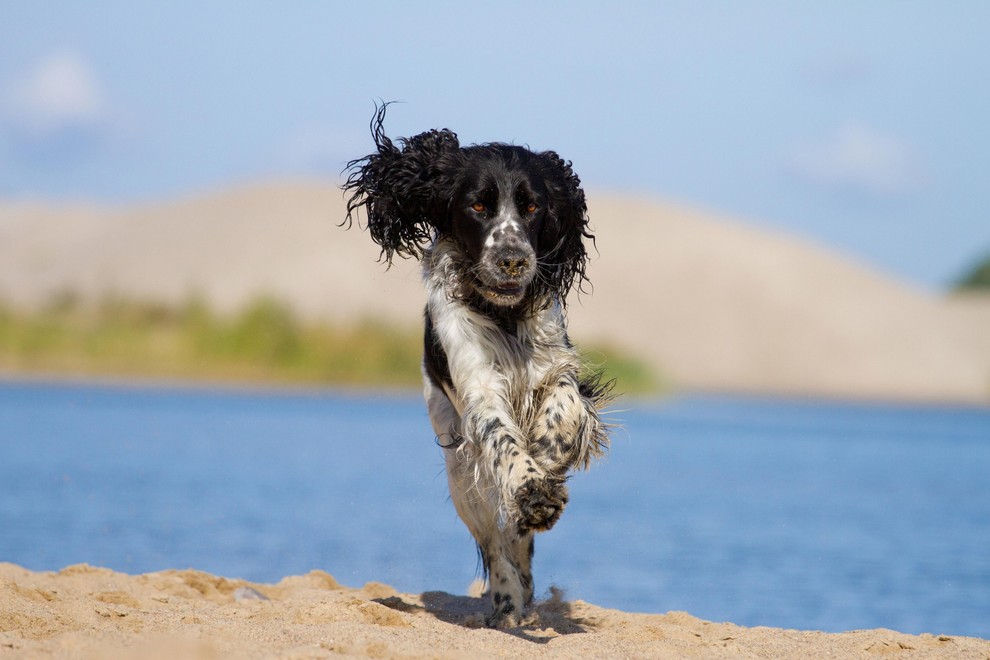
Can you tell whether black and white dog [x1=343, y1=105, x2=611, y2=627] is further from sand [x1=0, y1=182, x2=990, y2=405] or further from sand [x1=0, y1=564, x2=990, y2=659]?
sand [x1=0, y1=182, x2=990, y2=405]

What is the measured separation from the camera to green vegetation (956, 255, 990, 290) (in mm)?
93644

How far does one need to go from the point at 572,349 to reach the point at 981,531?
355 inches

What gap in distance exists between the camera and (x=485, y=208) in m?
6.73

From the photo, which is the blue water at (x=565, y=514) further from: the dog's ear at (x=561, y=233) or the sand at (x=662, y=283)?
the sand at (x=662, y=283)

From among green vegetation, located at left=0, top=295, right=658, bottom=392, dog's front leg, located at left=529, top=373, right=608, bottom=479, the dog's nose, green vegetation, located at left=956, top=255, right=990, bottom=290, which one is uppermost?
green vegetation, located at left=956, top=255, right=990, bottom=290

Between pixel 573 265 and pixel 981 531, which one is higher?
pixel 981 531

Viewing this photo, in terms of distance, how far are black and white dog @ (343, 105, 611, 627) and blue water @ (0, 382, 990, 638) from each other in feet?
2.77

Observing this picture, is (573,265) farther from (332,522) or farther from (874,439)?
(874,439)

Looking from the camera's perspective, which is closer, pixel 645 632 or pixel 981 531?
pixel 645 632

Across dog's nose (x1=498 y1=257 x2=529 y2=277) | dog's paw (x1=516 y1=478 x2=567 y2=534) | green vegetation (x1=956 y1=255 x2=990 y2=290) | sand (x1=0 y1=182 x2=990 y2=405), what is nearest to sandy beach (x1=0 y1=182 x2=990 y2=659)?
sand (x1=0 y1=182 x2=990 y2=405)

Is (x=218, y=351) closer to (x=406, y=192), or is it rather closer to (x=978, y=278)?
(x=406, y=192)

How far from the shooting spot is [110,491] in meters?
14.4

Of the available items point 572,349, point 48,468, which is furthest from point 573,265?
point 48,468

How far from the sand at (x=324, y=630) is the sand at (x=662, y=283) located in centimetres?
4511
